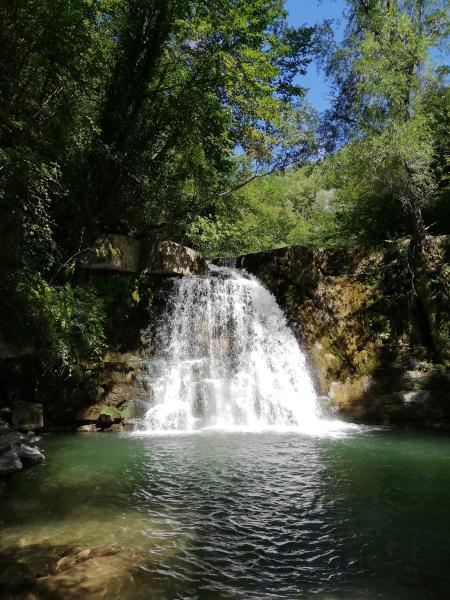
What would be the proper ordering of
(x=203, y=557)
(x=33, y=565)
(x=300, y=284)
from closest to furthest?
(x=33, y=565), (x=203, y=557), (x=300, y=284)

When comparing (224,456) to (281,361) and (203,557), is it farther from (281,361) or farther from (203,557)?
(281,361)

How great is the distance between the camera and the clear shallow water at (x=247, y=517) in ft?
13.1

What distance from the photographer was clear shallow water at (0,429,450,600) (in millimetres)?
3980

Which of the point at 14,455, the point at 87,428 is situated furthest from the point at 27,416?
the point at 14,455

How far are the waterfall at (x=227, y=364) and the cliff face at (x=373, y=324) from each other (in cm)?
75

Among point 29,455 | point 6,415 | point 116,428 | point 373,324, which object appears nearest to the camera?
point 29,455

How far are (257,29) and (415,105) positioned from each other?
6.65 meters

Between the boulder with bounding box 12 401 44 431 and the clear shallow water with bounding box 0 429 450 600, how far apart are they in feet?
7.45

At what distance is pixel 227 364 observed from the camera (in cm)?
1407

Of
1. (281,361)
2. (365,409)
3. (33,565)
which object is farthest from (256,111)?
(33,565)

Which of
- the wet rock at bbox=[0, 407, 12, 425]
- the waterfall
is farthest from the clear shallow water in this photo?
the waterfall

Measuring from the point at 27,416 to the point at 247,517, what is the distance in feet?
26.1

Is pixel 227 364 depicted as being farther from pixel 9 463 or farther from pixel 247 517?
pixel 247 517

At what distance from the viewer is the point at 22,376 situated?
12828mm
